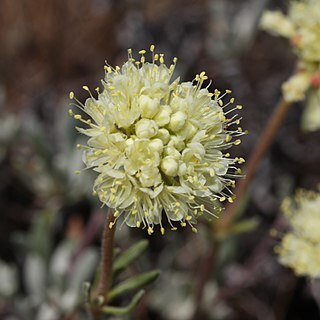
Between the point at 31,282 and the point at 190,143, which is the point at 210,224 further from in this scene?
the point at 190,143

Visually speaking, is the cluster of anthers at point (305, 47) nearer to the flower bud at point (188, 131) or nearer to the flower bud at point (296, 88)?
the flower bud at point (296, 88)

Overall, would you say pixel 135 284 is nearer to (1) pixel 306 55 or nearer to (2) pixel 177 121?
(2) pixel 177 121

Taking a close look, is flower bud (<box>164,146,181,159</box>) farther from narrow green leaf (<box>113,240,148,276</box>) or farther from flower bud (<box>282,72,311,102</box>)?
flower bud (<box>282,72,311,102</box>)

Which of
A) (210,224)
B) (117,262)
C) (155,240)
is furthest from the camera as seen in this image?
(155,240)

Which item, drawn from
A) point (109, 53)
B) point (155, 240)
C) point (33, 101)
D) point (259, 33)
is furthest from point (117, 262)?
point (259, 33)

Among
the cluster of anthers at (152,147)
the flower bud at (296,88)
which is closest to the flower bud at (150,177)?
the cluster of anthers at (152,147)

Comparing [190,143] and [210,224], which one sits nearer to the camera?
[190,143]

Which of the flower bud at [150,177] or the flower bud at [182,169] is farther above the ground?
the flower bud at [182,169]

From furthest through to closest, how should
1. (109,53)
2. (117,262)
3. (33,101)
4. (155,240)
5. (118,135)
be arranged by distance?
1. (109,53)
2. (33,101)
3. (155,240)
4. (117,262)
5. (118,135)
